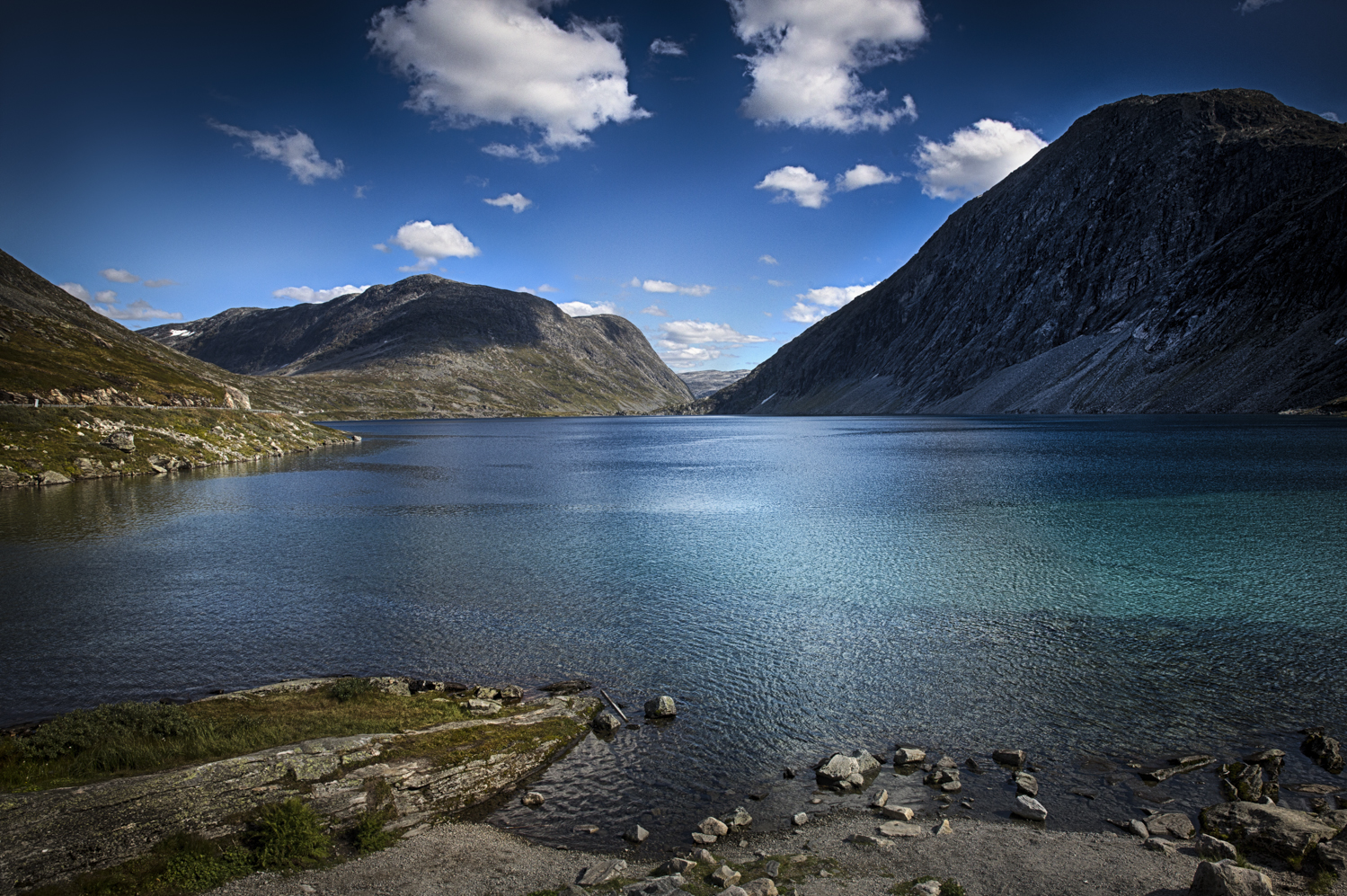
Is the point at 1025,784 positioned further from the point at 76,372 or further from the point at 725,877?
the point at 76,372

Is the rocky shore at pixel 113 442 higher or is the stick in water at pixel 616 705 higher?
the rocky shore at pixel 113 442

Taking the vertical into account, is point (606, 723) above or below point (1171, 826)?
above

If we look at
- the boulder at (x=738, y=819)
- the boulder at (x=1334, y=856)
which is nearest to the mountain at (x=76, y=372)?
the boulder at (x=738, y=819)

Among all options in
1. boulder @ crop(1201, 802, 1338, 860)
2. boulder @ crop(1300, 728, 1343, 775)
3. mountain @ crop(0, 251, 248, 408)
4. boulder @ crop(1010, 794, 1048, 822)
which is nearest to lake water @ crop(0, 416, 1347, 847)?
boulder @ crop(1010, 794, 1048, 822)

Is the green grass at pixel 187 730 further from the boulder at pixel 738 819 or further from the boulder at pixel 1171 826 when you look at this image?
the boulder at pixel 1171 826

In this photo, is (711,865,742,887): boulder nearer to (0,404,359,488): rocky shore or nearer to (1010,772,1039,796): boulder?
(1010,772,1039,796): boulder

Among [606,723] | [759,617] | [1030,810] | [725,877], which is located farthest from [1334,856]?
[759,617]

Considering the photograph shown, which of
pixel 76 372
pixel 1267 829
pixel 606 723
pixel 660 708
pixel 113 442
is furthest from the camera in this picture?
pixel 76 372
